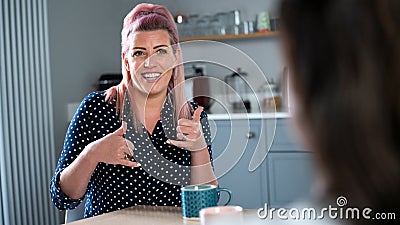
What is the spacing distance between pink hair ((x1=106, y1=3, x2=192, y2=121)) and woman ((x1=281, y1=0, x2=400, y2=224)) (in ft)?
5.20

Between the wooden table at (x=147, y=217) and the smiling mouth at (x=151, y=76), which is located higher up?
the smiling mouth at (x=151, y=76)

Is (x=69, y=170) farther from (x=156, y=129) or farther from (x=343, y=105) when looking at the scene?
(x=343, y=105)

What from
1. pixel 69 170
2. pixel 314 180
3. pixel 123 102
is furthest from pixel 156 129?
pixel 314 180

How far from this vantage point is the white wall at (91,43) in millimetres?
3924

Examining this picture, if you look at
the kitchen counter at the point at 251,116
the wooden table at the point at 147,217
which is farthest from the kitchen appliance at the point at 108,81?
the wooden table at the point at 147,217

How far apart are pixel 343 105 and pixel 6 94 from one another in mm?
3253

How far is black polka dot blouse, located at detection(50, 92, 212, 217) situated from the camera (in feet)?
6.15

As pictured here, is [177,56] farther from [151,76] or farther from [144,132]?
[144,132]

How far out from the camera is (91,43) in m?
4.21

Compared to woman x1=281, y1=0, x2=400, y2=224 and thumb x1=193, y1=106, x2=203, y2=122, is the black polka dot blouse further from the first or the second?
woman x1=281, y1=0, x2=400, y2=224

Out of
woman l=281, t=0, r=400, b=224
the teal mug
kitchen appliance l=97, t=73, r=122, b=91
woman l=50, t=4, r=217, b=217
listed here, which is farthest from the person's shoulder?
kitchen appliance l=97, t=73, r=122, b=91

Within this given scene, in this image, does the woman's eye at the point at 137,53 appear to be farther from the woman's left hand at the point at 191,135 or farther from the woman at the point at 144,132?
the woman's left hand at the point at 191,135

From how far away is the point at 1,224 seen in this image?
333cm

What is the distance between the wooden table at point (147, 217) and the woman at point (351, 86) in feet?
3.99
